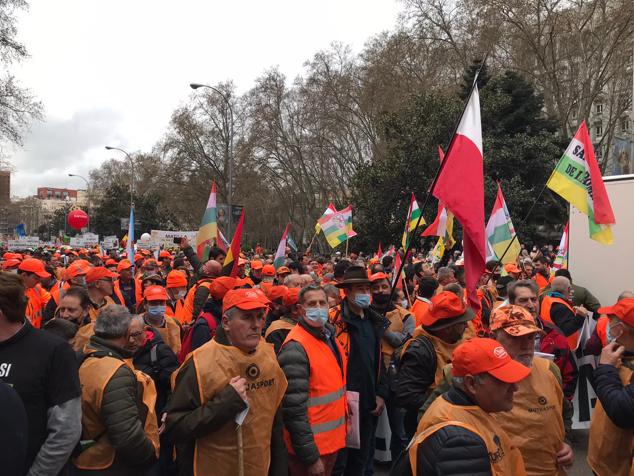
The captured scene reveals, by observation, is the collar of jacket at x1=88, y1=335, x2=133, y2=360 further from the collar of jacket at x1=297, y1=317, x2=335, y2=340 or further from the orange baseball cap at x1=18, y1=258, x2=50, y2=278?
the orange baseball cap at x1=18, y1=258, x2=50, y2=278

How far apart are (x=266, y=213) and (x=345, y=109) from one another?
75.1 feet

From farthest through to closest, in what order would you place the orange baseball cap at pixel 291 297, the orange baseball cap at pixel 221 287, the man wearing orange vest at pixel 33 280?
the man wearing orange vest at pixel 33 280, the orange baseball cap at pixel 221 287, the orange baseball cap at pixel 291 297

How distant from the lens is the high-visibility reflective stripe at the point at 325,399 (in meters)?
3.70

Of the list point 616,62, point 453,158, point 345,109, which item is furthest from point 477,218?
point 345,109

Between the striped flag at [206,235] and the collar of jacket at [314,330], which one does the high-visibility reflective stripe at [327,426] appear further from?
the striped flag at [206,235]

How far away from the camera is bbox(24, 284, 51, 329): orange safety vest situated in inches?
263

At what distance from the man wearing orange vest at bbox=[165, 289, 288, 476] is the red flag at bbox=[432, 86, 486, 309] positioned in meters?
1.81

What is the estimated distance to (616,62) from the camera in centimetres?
3219

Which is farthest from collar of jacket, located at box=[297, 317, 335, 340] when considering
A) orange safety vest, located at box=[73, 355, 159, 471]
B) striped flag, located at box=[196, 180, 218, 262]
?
striped flag, located at box=[196, 180, 218, 262]

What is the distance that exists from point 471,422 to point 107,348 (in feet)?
6.67

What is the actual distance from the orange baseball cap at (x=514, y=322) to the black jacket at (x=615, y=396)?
446 mm

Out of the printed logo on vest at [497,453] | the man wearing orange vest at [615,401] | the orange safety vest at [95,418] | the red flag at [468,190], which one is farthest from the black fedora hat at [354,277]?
the printed logo on vest at [497,453]

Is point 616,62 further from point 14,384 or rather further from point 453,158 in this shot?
point 14,384

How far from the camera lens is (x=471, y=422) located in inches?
89.8
